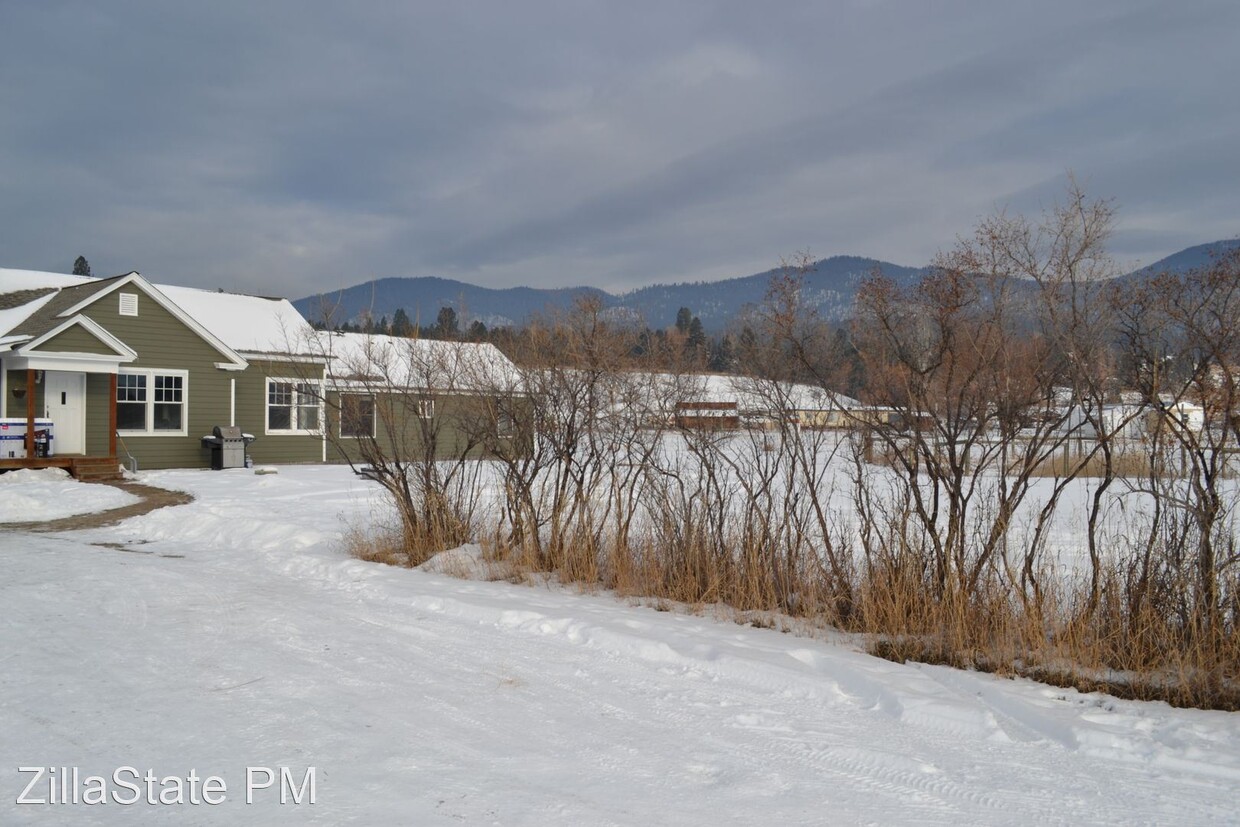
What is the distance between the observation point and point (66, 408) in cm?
1981

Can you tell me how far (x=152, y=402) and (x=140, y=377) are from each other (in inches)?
26.7

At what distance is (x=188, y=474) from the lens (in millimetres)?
20422

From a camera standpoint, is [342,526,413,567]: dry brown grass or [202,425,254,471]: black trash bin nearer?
[342,526,413,567]: dry brown grass

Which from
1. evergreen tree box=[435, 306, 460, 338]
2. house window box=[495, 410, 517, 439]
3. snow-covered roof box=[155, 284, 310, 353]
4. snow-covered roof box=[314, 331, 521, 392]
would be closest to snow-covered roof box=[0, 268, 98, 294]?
snow-covered roof box=[155, 284, 310, 353]

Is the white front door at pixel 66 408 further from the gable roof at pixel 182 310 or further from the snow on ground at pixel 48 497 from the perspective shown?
the snow on ground at pixel 48 497

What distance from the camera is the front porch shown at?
59.0 feet

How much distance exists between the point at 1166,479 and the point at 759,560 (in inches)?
133

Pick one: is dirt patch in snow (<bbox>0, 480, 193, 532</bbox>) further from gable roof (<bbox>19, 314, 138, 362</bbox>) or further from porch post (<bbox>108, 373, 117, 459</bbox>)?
gable roof (<bbox>19, 314, 138, 362</bbox>)

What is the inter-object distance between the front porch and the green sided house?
0.09 ft

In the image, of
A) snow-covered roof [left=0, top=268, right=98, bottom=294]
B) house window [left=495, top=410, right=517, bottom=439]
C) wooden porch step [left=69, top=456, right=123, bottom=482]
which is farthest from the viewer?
snow-covered roof [left=0, top=268, right=98, bottom=294]

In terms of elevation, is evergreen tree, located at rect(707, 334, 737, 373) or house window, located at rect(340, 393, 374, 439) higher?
evergreen tree, located at rect(707, 334, 737, 373)

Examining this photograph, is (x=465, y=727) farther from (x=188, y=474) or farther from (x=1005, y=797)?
(x=188, y=474)

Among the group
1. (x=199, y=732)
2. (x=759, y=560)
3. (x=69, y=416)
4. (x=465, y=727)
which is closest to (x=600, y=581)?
(x=759, y=560)

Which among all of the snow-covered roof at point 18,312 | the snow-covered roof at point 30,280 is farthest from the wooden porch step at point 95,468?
the snow-covered roof at point 30,280
